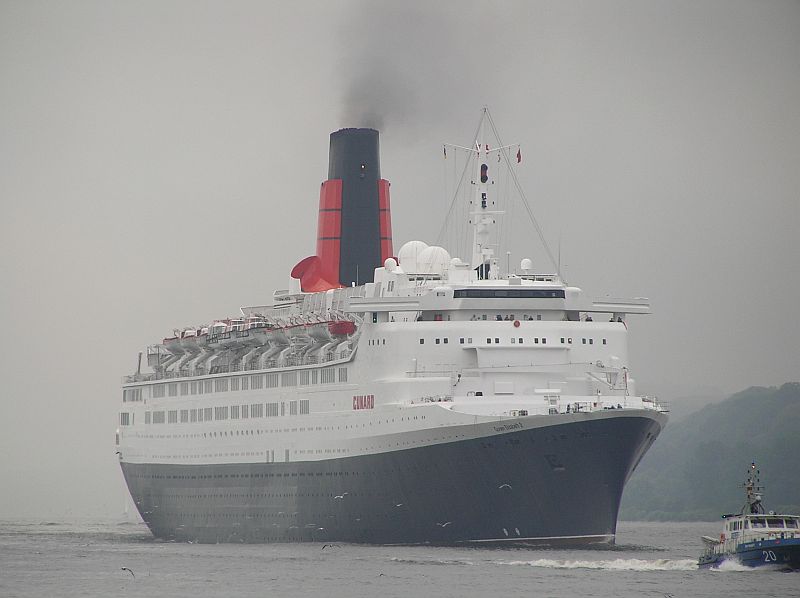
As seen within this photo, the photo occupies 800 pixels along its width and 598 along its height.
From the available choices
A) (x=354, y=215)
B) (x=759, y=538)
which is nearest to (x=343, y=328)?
(x=354, y=215)

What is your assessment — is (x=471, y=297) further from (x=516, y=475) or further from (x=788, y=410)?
(x=788, y=410)

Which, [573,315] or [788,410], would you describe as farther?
[788,410]

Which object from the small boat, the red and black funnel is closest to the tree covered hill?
the red and black funnel

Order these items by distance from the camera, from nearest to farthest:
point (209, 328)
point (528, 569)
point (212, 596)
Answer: point (212, 596), point (528, 569), point (209, 328)

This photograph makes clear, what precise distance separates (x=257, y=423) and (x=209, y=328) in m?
8.69

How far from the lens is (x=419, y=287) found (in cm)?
7719

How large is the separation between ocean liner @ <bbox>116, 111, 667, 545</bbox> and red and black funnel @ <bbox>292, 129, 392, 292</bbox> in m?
5.31

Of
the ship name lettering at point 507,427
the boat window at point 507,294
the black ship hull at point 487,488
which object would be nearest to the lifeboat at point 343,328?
the black ship hull at point 487,488

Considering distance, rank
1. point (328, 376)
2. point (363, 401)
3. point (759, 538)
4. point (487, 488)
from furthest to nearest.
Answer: point (328, 376) → point (363, 401) → point (487, 488) → point (759, 538)

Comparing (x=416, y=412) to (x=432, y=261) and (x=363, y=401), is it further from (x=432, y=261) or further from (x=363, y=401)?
(x=432, y=261)

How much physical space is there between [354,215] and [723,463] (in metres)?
39.3

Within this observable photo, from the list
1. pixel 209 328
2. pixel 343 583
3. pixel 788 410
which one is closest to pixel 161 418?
pixel 209 328

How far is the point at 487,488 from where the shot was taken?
228ft

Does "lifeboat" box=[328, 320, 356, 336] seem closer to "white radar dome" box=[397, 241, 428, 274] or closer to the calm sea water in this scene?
"white radar dome" box=[397, 241, 428, 274]
